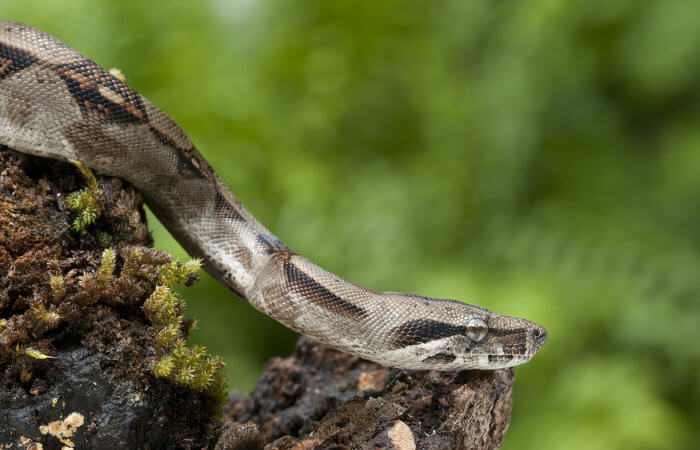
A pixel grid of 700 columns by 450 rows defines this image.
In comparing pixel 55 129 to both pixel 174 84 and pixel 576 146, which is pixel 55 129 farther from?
pixel 576 146

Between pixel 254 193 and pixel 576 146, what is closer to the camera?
pixel 254 193

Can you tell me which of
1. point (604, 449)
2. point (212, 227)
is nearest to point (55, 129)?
point (212, 227)

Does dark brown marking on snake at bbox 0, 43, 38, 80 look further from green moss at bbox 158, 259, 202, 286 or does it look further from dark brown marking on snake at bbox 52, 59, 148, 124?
green moss at bbox 158, 259, 202, 286

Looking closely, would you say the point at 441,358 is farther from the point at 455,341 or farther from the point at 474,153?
the point at 474,153

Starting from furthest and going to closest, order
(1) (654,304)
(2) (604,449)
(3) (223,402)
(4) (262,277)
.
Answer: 1. (1) (654,304)
2. (2) (604,449)
3. (4) (262,277)
4. (3) (223,402)

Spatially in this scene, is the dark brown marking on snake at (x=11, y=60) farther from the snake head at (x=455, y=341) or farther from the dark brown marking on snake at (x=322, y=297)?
the snake head at (x=455, y=341)

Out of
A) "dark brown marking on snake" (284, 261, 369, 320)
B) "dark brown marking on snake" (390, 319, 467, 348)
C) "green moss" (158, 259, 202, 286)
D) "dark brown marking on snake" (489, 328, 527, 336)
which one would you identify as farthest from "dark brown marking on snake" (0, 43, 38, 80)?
"dark brown marking on snake" (489, 328, 527, 336)

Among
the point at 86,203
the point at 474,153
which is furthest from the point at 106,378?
the point at 474,153

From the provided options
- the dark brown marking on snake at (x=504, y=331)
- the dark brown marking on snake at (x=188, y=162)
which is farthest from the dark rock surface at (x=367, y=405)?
the dark brown marking on snake at (x=188, y=162)
